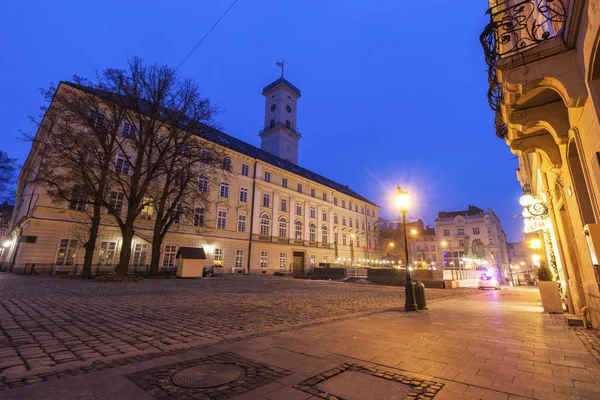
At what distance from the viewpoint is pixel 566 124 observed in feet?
18.5

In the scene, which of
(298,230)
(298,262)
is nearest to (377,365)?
(298,262)

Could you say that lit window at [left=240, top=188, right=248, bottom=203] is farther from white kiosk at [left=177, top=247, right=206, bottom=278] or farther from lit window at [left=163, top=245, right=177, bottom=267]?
white kiosk at [left=177, top=247, right=206, bottom=278]

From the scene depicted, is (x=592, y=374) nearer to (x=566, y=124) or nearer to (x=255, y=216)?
(x=566, y=124)

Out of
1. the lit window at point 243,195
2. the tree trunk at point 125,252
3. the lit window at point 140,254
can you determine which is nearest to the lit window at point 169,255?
the lit window at point 140,254

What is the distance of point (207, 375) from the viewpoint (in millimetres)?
3230

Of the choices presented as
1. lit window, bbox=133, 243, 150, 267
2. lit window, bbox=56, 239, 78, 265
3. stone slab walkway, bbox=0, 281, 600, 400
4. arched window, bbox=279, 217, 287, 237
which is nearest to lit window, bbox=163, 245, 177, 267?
lit window, bbox=133, 243, 150, 267

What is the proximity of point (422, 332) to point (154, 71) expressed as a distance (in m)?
23.1

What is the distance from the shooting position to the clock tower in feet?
194

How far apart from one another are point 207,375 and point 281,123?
5966 cm

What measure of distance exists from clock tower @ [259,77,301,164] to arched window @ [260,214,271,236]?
19899mm

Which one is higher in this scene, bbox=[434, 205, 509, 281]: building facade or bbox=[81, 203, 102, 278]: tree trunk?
bbox=[434, 205, 509, 281]: building facade

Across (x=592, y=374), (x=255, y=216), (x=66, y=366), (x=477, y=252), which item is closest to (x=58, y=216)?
(x=255, y=216)

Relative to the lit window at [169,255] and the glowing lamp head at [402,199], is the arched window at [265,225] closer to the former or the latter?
the lit window at [169,255]

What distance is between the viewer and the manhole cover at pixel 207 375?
299 cm
